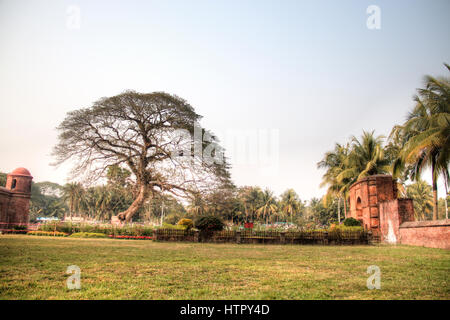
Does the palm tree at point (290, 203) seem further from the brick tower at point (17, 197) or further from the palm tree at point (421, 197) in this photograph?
the brick tower at point (17, 197)

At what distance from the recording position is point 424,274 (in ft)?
21.3

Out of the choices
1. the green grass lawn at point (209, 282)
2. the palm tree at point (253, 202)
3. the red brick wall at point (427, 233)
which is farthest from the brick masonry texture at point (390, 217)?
the palm tree at point (253, 202)

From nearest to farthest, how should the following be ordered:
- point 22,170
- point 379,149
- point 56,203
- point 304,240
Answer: point 304,240, point 379,149, point 22,170, point 56,203

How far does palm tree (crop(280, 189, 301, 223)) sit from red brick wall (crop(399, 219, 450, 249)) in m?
54.2

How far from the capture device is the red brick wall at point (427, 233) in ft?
46.5

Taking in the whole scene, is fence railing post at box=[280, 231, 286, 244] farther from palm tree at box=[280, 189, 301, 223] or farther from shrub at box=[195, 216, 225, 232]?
palm tree at box=[280, 189, 301, 223]

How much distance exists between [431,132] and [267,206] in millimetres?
57884

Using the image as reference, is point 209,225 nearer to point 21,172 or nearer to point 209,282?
point 209,282

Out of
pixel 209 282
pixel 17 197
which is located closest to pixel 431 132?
pixel 209 282

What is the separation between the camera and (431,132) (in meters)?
15.4

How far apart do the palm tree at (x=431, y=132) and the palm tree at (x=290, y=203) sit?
179ft
